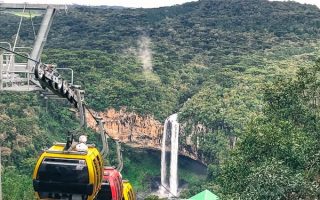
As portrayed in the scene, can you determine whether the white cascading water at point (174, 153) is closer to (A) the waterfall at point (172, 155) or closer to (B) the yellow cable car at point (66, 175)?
(A) the waterfall at point (172, 155)

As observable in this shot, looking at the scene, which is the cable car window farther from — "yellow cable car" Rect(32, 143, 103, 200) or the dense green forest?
the dense green forest

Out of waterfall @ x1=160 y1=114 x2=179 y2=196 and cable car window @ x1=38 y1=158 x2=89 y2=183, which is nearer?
cable car window @ x1=38 y1=158 x2=89 y2=183

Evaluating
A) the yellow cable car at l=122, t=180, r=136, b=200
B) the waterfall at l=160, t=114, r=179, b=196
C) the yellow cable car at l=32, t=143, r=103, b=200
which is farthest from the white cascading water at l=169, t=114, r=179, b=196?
the yellow cable car at l=32, t=143, r=103, b=200

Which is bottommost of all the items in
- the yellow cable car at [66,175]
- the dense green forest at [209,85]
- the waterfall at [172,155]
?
the waterfall at [172,155]

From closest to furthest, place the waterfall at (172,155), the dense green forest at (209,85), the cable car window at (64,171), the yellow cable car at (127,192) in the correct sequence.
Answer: the cable car window at (64,171) → the yellow cable car at (127,192) → the dense green forest at (209,85) → the waterfall at (172,155)

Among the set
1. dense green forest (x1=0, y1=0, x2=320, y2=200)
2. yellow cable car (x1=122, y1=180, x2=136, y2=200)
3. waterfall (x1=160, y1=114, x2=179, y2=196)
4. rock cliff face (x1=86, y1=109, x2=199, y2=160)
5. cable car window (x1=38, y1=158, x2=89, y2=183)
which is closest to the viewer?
cable car window (x1=38, y1=158, x2=89, y2=183)

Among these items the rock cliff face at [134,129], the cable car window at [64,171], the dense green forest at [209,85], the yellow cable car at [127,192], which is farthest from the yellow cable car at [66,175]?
the rock cliff face at [134,129]

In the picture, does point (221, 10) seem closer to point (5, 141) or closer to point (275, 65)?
point (275, 65)

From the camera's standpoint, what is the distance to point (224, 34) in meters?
100

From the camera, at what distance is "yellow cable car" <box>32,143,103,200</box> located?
16016mm

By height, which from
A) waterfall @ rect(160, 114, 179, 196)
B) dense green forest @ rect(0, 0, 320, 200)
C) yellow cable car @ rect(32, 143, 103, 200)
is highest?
yellow cable car @ rect(32, 143, 103, 200)

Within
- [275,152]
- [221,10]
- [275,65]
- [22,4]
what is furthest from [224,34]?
[22,4]

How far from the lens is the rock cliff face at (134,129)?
65.3m

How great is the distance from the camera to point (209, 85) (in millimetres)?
72750
